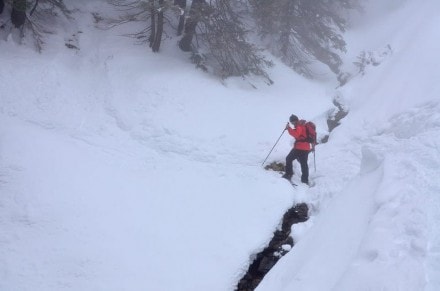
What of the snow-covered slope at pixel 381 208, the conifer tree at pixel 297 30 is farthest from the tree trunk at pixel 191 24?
the snow-covered slope at pixel 381 208

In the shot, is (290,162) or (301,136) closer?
(301,136)

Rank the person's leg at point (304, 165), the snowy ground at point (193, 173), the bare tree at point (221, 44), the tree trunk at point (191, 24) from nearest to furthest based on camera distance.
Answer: the snowy ground at point (193, 173) < the person's leg at point (304, 165) < the tree trunk at point (191, 24) < the bare tree at point (221, 44)

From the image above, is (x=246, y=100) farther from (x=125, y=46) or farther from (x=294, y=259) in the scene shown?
(x=294, y=259)

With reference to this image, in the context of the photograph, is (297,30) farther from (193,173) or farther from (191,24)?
(193,173)

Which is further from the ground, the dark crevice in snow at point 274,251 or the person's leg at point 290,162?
the person's leg at point 290,162

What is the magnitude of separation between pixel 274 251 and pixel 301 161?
10.00ft

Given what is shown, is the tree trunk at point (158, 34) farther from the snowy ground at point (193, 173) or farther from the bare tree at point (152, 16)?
the snowy ground at point (193, 173)

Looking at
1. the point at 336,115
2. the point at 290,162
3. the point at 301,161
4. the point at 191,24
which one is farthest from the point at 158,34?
the point at 301,161

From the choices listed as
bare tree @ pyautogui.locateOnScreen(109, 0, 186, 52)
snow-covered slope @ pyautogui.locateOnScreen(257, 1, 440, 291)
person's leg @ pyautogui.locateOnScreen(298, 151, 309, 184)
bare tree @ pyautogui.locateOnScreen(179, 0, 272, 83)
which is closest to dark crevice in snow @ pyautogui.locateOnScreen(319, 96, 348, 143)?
snow-covered slope @ pyautogui.locateOnScreen(257, 1, 440, 291)

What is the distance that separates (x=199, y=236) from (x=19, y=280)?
3575 millimetres

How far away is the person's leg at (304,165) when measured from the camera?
35.1 ft

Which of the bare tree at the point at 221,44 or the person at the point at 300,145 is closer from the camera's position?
the person at the point at 300,145

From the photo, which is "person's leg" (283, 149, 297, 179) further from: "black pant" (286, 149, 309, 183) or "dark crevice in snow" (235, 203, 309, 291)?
"dark crevice in snow" (235, 203, 309, 291)

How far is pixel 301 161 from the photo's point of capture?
10789mm
